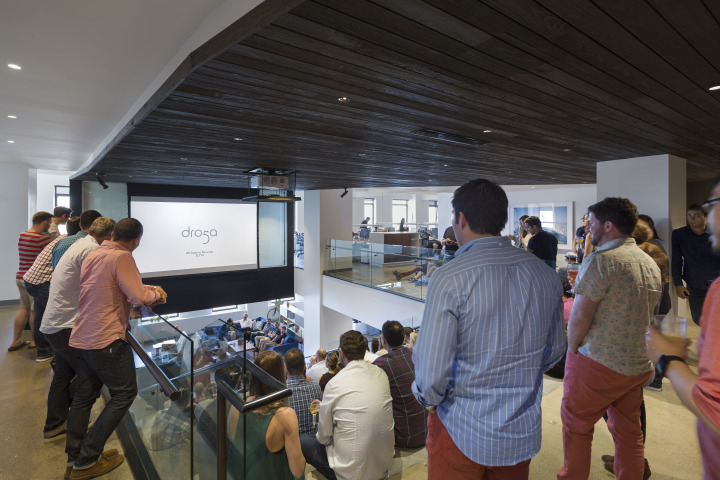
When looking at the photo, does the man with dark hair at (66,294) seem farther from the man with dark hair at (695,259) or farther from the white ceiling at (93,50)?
the man with dark hair at (695,259)

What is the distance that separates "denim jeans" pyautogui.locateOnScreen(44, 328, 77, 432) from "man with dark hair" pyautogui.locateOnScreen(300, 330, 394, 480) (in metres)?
1.71

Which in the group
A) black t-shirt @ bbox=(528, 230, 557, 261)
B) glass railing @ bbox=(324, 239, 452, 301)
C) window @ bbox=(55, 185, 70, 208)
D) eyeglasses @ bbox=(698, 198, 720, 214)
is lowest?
glass railing @ bbox=(324, 239, 452, 301)

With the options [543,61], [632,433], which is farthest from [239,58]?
[632,433]

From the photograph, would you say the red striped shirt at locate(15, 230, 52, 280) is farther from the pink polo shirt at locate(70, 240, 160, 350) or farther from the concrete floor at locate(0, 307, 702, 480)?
the pink polo shirt at locate(70, 240, 160, 350)

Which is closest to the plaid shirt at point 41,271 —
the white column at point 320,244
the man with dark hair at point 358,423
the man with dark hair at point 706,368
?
the man with dark hair at point 358,423

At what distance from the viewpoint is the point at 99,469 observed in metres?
2.20

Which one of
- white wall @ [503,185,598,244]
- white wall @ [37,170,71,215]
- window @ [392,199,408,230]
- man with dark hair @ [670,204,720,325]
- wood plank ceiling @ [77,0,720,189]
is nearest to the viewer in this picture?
wood plank ceiling @ [77,0,720,189]

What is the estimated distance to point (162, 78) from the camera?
2.28 metres

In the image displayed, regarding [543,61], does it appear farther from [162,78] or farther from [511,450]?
[162,78]

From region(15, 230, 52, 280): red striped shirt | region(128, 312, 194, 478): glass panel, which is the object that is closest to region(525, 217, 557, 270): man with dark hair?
region(128, 312, 194, 478): glass panel

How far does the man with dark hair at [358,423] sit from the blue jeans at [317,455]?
102mm

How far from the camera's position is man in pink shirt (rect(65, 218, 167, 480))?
6.85 feet

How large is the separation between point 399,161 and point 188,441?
353 cm

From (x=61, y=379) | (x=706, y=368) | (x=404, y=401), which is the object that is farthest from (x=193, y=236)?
(x=706, y=368)
